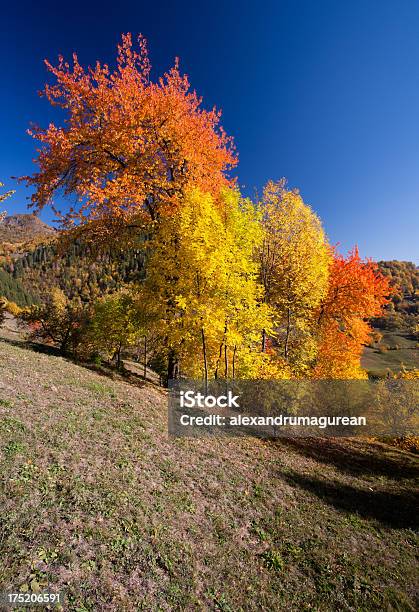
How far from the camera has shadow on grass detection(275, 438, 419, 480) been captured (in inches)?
652

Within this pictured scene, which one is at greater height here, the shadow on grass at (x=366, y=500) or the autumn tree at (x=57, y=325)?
the autumn tree at (x=57, y=325)

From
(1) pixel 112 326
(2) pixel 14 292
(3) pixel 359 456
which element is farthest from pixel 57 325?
(2) pixel 14 292

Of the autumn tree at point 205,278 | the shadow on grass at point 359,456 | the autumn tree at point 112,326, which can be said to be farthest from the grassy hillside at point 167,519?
the autumn tree at point 112,326

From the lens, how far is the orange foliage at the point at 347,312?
79.4ft

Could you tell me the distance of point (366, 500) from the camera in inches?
499

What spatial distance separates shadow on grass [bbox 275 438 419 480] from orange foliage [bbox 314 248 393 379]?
16.4 feet

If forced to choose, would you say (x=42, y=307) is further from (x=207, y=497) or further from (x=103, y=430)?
(x=207, y=497)

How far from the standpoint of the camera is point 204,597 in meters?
6.17

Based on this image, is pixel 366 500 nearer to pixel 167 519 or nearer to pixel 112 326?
pixel 167 519

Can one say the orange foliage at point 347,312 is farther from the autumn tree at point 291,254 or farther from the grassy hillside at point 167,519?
the grassy hillside at point 167,519

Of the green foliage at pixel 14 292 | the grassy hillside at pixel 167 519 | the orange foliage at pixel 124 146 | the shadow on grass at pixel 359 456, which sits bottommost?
the shadow on grass at pixel 359 456

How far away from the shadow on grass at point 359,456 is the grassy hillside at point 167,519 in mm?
2496

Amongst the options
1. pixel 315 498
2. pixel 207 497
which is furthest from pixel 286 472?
pixel 207 497

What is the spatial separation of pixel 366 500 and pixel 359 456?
695 cm
